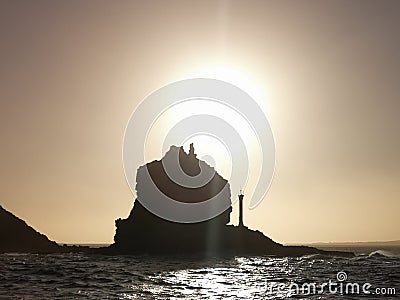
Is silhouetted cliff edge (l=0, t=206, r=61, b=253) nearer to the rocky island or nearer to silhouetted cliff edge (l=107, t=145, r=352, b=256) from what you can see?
the rocky island

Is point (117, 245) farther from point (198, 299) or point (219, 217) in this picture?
point (198, 299)

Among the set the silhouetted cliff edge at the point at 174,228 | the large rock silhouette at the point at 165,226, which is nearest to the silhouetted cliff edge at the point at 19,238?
the large rock silhouette at the point at 165,226

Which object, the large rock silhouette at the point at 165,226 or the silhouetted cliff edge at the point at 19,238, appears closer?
the large rock silhouette at the point at 165,226

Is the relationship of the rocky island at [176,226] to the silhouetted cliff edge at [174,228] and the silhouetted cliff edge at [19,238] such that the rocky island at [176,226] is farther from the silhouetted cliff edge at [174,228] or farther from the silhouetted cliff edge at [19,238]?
the silhouetted cliff edge at [19,238]

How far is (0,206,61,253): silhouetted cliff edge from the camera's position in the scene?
171 metres

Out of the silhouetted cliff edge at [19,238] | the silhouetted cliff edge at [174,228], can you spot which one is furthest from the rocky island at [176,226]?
the silhouetted cliff edge at [19,238]

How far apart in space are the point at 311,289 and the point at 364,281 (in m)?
11.8

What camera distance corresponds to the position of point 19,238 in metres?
178

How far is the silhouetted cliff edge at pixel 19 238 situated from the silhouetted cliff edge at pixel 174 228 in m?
43.0

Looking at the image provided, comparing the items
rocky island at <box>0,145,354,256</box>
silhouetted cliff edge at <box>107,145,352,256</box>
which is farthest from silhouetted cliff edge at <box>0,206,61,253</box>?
silhouetted cliff edge at <box>107,145,352,256</box>

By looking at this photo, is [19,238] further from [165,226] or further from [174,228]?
[174,228]

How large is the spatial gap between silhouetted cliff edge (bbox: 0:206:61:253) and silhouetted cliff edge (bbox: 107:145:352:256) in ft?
141

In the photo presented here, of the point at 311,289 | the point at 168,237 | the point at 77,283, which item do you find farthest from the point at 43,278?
the point at 168,237

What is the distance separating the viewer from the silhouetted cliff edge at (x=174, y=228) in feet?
433
